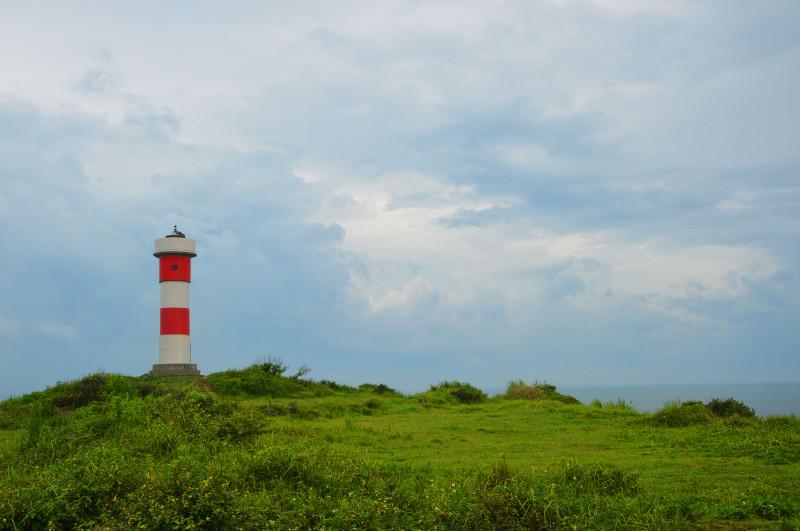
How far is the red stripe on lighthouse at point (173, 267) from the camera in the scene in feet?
104

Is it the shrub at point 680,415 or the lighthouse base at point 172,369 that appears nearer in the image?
the shrub at point 680,415

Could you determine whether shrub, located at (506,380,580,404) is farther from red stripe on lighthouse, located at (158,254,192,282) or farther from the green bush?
red stripe on lighthouse, located at (158,254,192,282)

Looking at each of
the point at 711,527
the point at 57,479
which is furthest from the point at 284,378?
the point at 711,527

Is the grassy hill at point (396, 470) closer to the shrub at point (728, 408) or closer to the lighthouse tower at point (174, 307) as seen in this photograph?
the shrub at point (728, 408)

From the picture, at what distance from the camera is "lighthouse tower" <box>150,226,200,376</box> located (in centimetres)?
3116

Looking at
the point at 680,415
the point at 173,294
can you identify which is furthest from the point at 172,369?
the point at 680,415

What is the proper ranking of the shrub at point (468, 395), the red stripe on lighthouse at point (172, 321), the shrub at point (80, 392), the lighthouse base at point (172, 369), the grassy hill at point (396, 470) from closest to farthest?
1. the grassy hill at point (396, 470)
2. the shrub at point (80, 392)
3. the shrub at point (468, 395)
4. the lighthouse base at point (172, 369)
5. the red stripe on lighthouse at point (172, 321)

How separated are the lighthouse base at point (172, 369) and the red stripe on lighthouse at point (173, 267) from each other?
12.4 feet

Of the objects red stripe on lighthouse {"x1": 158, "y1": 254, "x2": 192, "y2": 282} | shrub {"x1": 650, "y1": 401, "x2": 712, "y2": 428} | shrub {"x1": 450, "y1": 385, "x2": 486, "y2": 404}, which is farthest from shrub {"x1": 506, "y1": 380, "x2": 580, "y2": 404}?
red stripe on lighthouse {"x1": 158, "y1": 254, "x2": 192, "y2": 282}

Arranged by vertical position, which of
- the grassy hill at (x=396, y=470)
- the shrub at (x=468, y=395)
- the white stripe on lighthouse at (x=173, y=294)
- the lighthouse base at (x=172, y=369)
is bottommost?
the grassy hill at (x=396, y=470)

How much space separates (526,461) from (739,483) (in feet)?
12.0

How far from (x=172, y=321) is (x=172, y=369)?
2.10m

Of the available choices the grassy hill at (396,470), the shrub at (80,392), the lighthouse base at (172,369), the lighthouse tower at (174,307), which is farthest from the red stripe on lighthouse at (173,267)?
the grassy hill at (396,470)

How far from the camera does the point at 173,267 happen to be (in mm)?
31625
